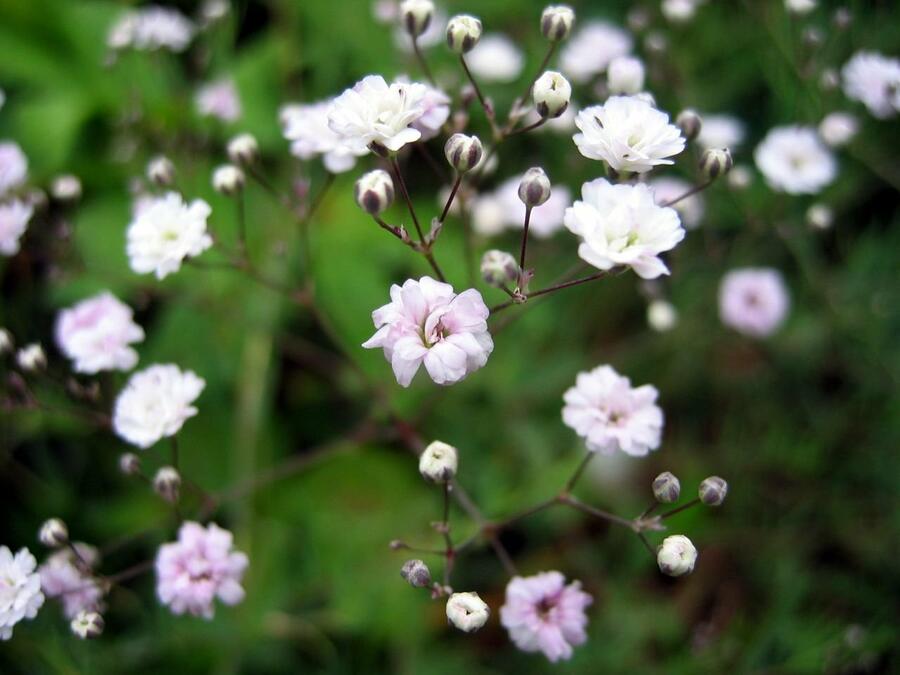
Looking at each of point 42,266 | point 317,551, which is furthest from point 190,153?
point 317,551

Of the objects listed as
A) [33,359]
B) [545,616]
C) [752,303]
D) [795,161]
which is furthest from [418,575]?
[795,161]

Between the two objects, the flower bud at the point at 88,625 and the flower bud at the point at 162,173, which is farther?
the flower bud at the point at 162,173

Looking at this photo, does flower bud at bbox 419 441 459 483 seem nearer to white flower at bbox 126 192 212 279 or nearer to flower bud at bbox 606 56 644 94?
white flower at bbox 126 192 212 279

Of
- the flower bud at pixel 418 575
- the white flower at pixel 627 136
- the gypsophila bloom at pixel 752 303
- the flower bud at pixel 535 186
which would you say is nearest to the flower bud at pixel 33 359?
the flower bud at pixel 418 575

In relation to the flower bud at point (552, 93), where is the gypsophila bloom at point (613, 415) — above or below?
below

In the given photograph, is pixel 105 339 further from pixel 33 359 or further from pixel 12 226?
pixel 12 226

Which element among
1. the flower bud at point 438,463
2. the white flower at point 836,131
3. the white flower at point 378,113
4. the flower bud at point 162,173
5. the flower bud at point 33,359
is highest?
the white flower at point 378,113

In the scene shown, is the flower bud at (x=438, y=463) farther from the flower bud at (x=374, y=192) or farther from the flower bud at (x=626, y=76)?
the flower bud at (x=626, y=76)

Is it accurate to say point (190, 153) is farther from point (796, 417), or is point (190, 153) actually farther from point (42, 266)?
point (796, 417)
